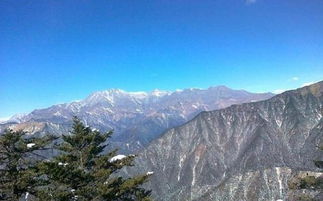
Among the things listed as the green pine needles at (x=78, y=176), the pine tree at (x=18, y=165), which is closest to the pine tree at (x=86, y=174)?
the green pine needles at (x=78, y=176)

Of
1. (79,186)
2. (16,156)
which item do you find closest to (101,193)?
(79,186)

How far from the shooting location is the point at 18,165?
27.6 metres

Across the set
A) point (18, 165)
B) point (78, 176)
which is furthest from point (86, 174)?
point (18, 165)

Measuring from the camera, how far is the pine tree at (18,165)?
27016mm

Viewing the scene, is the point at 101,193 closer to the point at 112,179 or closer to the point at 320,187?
the point at 112,179

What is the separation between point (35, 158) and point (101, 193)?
517 centimetres

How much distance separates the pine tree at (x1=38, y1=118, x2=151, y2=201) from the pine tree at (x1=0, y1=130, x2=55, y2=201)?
3.71ft

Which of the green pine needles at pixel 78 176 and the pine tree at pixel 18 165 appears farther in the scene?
the pine tree at pixel 18 165

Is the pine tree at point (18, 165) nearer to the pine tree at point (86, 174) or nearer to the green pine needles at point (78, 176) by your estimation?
the green pine needles at point (78, 176)

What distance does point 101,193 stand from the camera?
91.1 feet

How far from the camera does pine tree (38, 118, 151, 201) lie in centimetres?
2658

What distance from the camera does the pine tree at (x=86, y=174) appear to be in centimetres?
2658

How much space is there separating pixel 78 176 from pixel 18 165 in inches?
156

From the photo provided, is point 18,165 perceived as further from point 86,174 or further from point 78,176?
point 86,174
